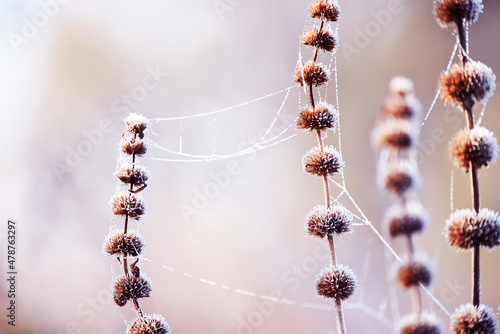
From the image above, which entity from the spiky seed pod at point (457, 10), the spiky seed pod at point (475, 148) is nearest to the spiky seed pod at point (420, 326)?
the spiky seed pod at point (475, 148)

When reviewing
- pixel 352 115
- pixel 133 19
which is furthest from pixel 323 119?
pixel 133 19

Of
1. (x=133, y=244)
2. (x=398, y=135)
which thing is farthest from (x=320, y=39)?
(x=133, y=244)

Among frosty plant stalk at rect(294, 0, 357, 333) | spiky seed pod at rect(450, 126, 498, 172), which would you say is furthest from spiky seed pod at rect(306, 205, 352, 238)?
spiky seed pod at rect(450, 126, 498, 172)

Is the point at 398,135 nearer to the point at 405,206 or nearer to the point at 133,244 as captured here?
the point at 405,206

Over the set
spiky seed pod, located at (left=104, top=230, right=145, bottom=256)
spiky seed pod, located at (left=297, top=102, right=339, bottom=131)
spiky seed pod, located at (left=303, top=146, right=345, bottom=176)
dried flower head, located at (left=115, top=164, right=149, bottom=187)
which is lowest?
spiky seed pod, located at (left=104, top=230, right=145, bottom=256)

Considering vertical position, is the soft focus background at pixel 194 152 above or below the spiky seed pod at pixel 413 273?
above

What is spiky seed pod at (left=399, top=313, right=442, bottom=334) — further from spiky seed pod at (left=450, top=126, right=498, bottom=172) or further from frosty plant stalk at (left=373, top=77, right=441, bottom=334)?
spiky seed pod at (left=450, top=126, right=498, bottom=172)

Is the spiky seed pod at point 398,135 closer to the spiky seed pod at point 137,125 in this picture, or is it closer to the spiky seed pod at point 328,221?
the spiky seed pod at point 328,221
